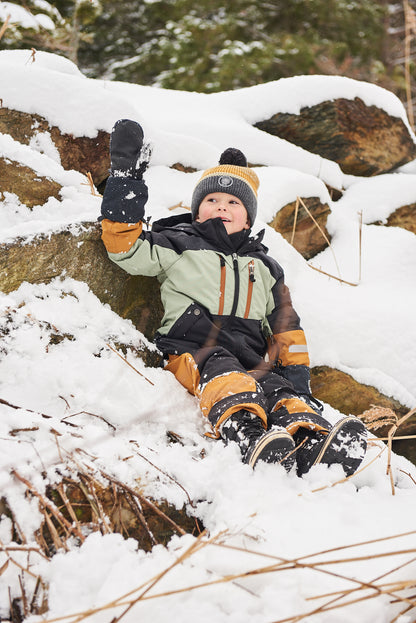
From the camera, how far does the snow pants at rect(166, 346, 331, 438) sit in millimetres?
1827

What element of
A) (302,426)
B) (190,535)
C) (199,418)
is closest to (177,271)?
(199,418)

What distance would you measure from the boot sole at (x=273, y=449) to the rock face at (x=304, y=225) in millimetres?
2342

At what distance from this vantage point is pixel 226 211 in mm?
2604

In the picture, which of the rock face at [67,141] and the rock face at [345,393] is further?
the rock face at [345,393]

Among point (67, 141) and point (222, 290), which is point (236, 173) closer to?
point (222, 290)

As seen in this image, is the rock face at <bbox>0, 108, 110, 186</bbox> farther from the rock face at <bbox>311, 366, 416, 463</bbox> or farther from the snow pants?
the rock face at <bbox>311, 366, 416, 463</bbox>

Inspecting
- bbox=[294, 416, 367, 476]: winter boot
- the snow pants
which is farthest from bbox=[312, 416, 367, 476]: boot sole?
the snow pants

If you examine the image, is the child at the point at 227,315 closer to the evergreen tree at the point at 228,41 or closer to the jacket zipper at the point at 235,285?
the jacket zipper at the point at 235,285

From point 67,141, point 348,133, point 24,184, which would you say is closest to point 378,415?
point 24,184

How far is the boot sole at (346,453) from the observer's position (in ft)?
5.60

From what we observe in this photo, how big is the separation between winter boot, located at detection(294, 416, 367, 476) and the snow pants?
129 millimetres

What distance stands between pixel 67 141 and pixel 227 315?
5.16 feet

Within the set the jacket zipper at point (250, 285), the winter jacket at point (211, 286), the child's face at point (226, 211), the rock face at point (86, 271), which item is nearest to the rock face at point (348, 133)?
the child's face at point (226, 211)

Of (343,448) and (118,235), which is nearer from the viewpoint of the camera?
(343,448)
